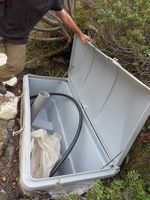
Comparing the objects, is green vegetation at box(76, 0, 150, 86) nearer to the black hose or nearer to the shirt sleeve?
the shirt sleeve

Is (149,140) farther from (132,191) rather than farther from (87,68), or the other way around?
(87,68)

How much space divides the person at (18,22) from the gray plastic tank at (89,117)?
1.26ft

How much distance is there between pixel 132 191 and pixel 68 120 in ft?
5.50

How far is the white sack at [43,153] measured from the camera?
10.0 ft

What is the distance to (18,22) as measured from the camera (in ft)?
10.5

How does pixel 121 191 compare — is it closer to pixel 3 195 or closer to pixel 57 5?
pixel 3 195

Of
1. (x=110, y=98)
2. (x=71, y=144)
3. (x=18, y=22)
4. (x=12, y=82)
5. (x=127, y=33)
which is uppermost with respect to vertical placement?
(x=127, y=33)

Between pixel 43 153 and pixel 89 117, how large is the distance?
0.63 metres

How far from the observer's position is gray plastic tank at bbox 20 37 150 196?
2512mm

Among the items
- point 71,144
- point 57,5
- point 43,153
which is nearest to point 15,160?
point 43,153

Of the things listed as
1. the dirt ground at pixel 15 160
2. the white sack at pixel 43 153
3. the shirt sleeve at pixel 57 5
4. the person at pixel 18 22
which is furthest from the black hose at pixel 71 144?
the shirt sleeve at pixel 57 5

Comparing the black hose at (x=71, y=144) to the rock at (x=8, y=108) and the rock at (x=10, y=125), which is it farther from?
the rock at (x=10, y=125)

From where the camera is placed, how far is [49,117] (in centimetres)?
434

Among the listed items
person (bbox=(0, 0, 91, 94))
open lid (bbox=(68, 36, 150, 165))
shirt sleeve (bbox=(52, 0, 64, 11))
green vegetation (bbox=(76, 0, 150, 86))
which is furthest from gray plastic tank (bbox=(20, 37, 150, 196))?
shirt sleeve (bbox=(52, 0, 64, 11))
